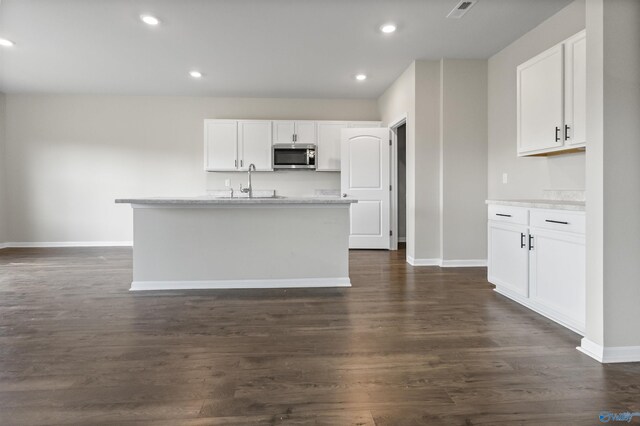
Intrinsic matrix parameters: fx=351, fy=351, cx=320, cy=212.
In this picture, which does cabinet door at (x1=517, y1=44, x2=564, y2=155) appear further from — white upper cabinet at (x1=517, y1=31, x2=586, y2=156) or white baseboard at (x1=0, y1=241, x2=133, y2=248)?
white baseboard at (x1=0, y1=241, x2=133, y2=248)

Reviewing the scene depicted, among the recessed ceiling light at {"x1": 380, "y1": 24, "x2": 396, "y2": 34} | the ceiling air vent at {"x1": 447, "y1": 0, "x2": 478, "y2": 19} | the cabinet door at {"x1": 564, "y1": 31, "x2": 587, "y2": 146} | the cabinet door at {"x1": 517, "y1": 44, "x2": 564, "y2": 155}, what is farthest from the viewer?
the recessed ceiling light at {"x1": 380, "y1": 24, "x2": 396, "y2": 34}

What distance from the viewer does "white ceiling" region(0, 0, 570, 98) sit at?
327 cm

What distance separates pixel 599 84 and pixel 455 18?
1906mm

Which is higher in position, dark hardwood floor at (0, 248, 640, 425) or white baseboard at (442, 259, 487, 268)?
white baseboard at (442, 259, 487, 268)

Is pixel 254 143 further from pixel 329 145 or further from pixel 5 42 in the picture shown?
pixel 5 42

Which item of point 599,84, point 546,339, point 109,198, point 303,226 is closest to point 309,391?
point 546,339

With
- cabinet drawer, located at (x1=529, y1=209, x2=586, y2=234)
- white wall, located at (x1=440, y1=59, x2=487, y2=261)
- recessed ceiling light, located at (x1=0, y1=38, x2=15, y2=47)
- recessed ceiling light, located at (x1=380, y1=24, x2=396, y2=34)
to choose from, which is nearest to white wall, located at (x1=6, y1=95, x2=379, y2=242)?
recessed ceiling light, located at (x1=0, y1=38, x2=15, y2=47)

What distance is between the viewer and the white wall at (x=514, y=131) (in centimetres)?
318

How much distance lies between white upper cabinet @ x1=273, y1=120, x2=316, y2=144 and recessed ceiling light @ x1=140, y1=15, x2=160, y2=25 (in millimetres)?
2795

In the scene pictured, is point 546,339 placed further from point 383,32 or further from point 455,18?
point 383,32

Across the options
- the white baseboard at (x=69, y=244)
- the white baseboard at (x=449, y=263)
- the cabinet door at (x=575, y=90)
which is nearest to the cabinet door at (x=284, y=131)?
the white baseboard at (x=449, y=263)

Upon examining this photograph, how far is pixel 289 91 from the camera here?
602 centimetres

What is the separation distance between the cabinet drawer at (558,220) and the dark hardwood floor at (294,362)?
0.70 meters

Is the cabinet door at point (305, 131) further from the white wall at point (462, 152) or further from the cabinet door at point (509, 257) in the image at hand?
the cabinet door at point (509, 257)
